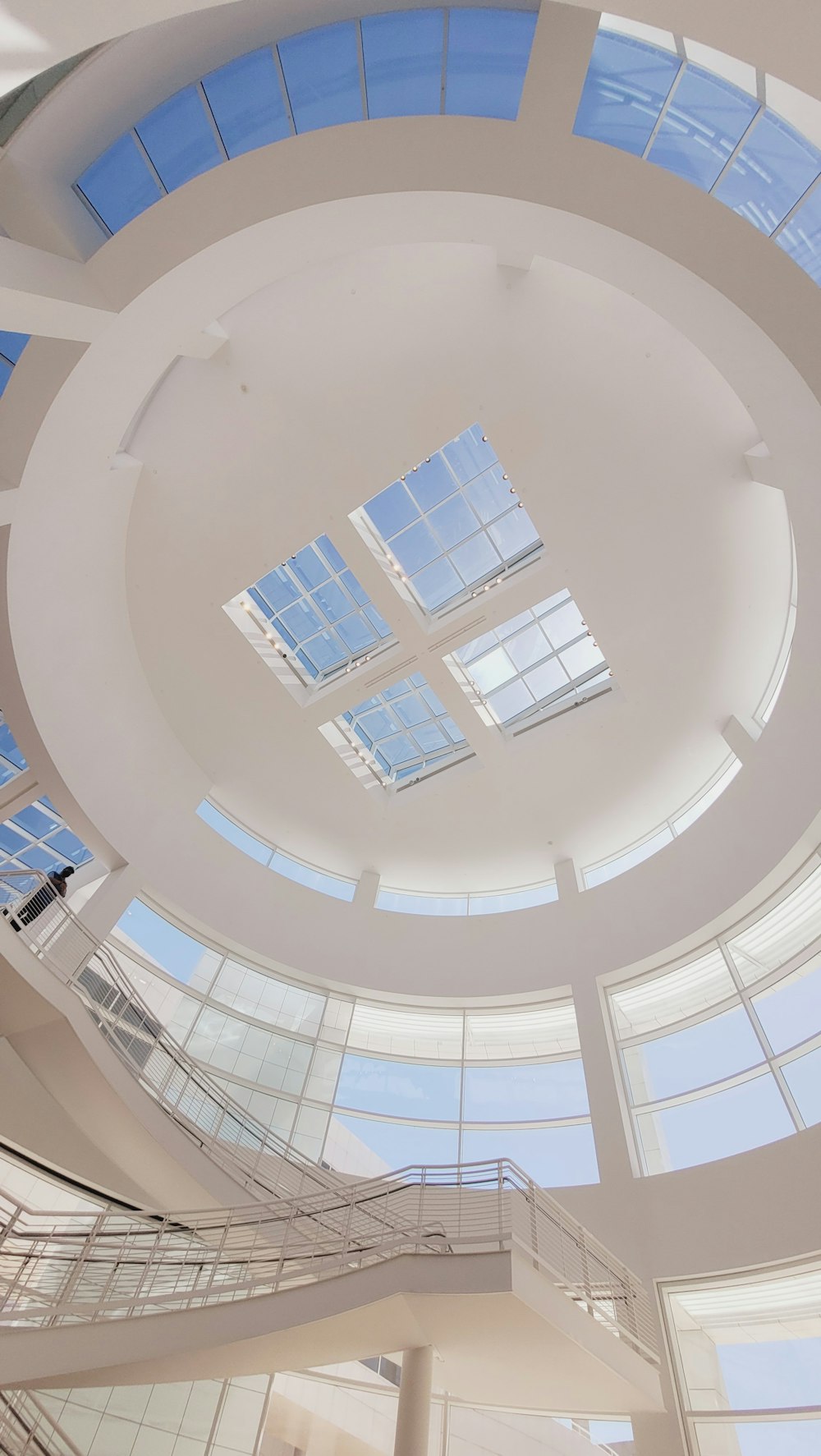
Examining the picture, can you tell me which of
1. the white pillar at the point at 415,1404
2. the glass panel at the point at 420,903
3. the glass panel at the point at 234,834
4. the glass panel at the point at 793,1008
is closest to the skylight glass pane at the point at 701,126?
the glass panel at the point at 793,1008

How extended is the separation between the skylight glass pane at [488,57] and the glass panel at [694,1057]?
43.5ft

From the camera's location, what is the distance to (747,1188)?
450 inches

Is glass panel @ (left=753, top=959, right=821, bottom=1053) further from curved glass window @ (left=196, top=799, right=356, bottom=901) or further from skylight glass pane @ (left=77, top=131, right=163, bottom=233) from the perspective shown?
skylight glass pane @ (left=77, top=131, right=163, bottom=233)

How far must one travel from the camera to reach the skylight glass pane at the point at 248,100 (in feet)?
27.2

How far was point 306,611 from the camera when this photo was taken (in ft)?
59.3

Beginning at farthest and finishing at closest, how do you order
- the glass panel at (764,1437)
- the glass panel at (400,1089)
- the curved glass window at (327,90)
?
1. the glass panel at (400,1089)
2. the glass panel at (764,1437)
3. the curved glass window at (327,90)

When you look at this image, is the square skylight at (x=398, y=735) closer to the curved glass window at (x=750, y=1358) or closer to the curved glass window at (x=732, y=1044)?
the curved glass window at (x=732, y=1044)

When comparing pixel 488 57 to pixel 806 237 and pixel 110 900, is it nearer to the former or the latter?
pixel 806 237

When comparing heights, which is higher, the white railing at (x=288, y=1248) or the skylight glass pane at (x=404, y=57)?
the skylight glass pane at (x=404, y=57)

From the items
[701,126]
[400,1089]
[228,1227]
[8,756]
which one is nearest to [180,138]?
[701,126]

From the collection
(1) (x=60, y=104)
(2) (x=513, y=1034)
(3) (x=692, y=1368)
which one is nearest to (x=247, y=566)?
(1) (x=60, y=104)

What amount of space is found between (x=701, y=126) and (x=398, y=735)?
45.3ft

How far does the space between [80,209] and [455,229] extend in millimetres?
4287

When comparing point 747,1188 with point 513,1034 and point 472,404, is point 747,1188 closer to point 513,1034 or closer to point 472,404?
point 513,1034
